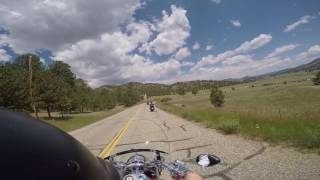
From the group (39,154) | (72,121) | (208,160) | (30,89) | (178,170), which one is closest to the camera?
(39,154)

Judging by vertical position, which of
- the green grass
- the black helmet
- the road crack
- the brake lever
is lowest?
the green grass

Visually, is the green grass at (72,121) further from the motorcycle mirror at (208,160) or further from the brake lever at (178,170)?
the brake lever at (178,170)

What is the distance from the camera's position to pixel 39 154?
122 cm

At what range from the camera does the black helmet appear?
43.4 inches

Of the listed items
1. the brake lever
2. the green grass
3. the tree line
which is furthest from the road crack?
the tree line

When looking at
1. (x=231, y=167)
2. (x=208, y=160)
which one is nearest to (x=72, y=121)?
(x=231, y=167)

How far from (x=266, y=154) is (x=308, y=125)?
12.6ft

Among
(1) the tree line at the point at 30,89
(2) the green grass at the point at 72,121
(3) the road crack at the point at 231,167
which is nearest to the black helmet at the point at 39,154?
(3) the road crack at the point at 231,167

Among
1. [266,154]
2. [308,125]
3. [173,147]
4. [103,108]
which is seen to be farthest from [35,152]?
[103,108]

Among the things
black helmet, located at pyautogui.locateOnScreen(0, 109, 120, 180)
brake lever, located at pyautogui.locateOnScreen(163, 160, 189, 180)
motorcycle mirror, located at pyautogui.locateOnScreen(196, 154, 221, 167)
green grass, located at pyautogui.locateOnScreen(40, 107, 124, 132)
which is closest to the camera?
black helmet, located at pyautogui.locateOnScreen(0, 109, 120, 180)

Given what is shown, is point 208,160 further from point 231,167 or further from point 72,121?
point 72,121

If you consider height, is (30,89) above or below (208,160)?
above

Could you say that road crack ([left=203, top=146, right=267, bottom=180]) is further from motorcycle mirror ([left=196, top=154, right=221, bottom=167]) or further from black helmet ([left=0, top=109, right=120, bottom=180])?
black helmet ([left=0, top=109, right=120, bottom=180])

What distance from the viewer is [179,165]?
2119 mm
